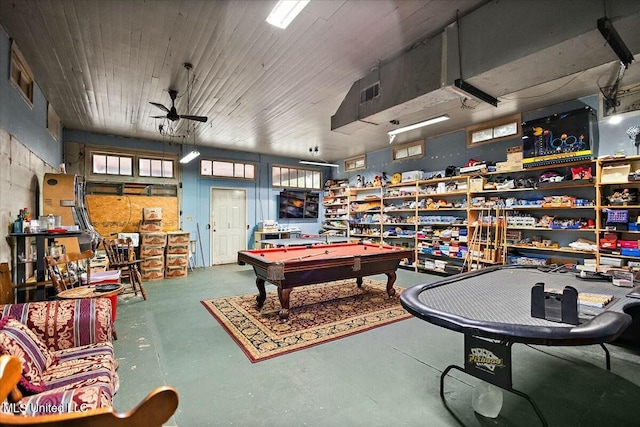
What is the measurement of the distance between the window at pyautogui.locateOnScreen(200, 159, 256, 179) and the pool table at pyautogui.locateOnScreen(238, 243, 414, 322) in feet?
Answer: 14.5

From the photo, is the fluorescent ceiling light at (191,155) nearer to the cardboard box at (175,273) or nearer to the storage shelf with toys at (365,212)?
the cardboard box at (175,273)

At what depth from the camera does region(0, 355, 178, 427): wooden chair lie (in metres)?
0.69

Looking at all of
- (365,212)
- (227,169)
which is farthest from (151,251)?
(365,212)

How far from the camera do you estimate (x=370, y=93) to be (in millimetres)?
3871

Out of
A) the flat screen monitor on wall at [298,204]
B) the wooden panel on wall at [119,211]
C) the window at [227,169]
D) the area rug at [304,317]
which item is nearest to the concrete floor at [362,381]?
the area rug at [304,317]

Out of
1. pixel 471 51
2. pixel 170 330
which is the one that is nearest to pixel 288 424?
pixel 170 330

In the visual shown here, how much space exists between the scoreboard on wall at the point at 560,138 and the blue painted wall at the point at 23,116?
6925mm

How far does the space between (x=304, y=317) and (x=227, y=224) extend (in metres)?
5.16

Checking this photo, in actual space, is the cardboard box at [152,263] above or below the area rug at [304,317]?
above

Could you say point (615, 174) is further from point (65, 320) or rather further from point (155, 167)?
point (155, 167)

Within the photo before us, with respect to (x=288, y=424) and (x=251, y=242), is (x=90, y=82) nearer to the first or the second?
(x=288, y=424)

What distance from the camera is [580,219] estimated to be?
4.64m

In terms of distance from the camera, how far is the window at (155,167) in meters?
7.11

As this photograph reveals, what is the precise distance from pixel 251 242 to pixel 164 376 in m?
6.17
